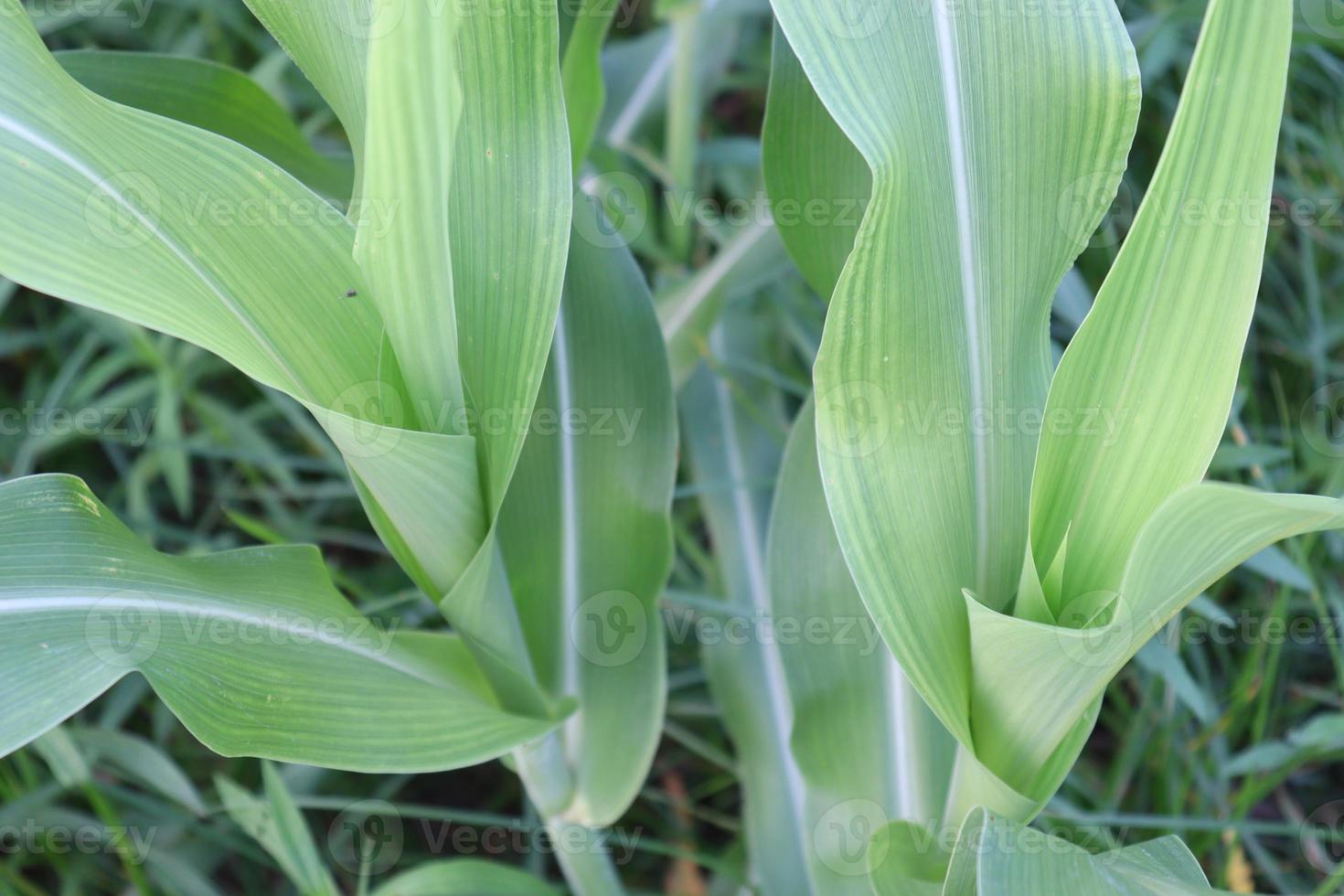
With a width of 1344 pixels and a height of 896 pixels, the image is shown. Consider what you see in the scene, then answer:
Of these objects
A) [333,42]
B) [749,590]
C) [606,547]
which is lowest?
[749,590]

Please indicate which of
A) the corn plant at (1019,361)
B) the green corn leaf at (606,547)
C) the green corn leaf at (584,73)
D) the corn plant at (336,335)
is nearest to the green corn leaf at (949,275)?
the corn plant at (1019,361)

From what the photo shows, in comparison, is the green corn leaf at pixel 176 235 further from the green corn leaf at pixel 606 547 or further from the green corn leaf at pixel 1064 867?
the green corn leaf at pixel 1064 867

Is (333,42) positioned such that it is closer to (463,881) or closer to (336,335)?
(336,335)

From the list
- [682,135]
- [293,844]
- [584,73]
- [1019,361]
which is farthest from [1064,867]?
[682,135]

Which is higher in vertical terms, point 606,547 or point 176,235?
point 176,235

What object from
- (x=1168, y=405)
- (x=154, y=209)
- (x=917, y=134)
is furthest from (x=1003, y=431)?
→ (x=154, y=209)
